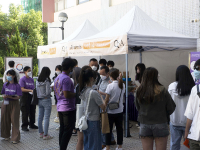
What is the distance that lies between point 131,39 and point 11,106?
133 inches

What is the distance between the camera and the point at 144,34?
22.8 ft

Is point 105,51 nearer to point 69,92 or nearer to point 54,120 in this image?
point 69,92

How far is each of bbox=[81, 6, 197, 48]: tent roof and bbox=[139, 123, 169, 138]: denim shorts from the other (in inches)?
132

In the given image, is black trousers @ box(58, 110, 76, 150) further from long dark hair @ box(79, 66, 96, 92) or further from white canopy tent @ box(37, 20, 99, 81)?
white canopy tent @ box(37, 20, 99, 81)

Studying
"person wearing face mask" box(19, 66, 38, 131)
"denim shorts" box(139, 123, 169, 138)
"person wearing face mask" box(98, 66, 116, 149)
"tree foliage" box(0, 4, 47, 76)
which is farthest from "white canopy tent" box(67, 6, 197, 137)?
"tree foliage" box(0, 4, 47, 76)

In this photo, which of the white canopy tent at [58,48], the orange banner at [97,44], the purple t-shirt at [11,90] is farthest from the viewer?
the white canopy tent at [58,48]

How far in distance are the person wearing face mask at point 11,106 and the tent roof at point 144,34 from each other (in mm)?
2563

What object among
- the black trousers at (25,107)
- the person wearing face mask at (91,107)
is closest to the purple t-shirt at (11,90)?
the black trousers at (25,107)

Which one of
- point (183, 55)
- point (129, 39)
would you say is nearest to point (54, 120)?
point (129, 39)

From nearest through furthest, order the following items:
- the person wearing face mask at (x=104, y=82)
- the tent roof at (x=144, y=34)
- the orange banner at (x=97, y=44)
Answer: the person wearing face mask at (x=104, y=82) < the tent roof at (x=144, y=34) < the orange banner at (x=97, y=44)

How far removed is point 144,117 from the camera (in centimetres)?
362

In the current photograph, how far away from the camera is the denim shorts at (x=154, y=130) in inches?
141

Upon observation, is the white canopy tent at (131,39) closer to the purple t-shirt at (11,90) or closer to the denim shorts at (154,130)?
the purple t-shirt at (11,90)

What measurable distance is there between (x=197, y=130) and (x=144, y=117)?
0.69 meters
